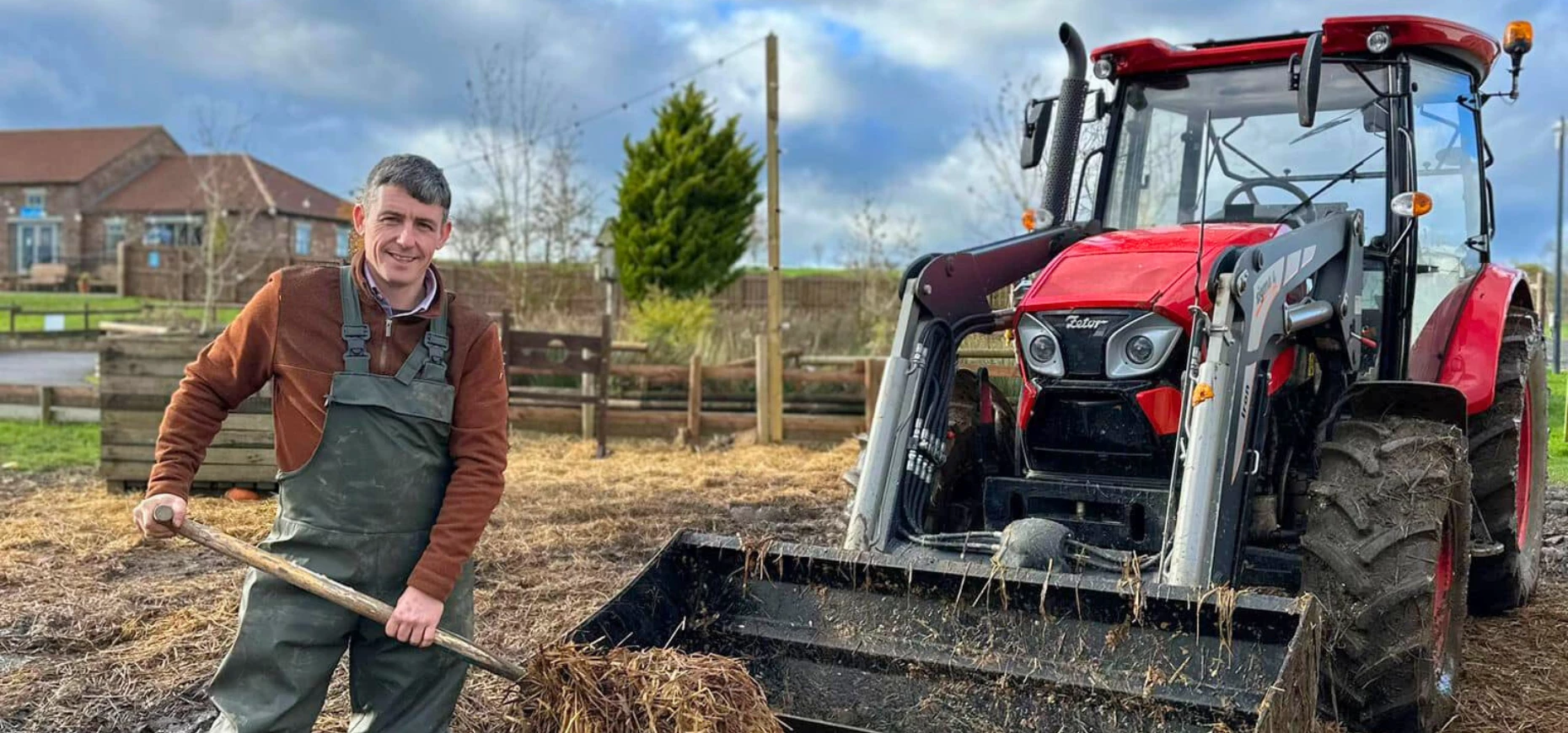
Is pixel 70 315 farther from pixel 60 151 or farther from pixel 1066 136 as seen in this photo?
pixel 1066 136

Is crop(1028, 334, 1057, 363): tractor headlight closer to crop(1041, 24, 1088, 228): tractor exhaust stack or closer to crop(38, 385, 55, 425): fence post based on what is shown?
crop(1041, 24, 1088, 228): tractor exhaust stack

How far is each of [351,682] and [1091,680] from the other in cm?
188

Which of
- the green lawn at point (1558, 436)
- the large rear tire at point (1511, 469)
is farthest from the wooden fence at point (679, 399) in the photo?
the large rear tire at point (1511, 469)

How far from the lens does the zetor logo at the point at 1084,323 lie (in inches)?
164

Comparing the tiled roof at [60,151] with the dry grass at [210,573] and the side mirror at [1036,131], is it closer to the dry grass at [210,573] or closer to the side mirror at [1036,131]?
the dry grass at [210,573]

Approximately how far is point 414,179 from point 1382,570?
9.28ft

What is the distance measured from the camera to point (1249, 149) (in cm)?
516

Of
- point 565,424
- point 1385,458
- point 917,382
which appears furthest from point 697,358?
point 1385,458

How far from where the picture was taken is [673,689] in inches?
116

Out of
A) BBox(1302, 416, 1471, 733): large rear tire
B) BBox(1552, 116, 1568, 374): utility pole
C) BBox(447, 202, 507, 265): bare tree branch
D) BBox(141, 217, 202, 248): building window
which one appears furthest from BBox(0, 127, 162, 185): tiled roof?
BBox(1302, 416, 1471, 733): large rear tire

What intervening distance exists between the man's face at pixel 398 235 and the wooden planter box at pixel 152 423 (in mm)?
5832

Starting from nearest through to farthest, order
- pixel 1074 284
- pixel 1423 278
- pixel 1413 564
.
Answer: pixel 1413 564 < pixel 1074 284 < pixel 1423 278

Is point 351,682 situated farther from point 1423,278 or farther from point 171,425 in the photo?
point 1423,278

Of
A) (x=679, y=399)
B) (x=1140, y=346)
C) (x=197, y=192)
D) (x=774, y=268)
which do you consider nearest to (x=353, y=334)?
(x=1140, y=346)
